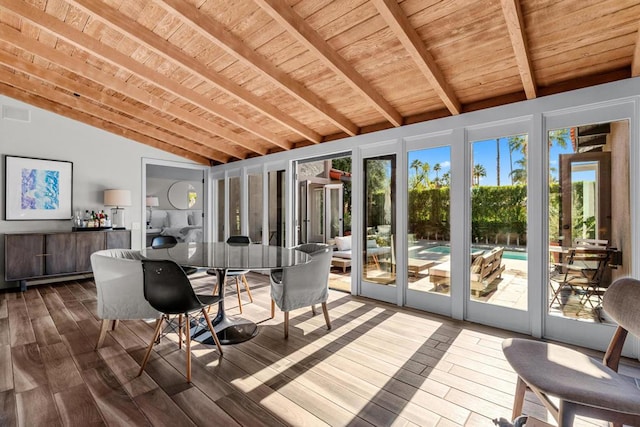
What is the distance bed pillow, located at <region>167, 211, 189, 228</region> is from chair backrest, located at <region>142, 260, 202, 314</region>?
7.19 m

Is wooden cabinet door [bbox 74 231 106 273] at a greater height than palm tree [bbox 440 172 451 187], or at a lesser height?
lesser

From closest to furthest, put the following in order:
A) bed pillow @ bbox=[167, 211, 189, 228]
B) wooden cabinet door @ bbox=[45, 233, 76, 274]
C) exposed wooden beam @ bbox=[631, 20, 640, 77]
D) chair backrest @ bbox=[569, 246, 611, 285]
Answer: exposed wooden beam @ bbox=[631, 20, 640, 77], chair backrest @ bbox=[569, 246, 611, 285], wooden cabinet door @ bbox=[45, 233, 76, 274], bed pillow @ bbox=[167, 211, 189, 228]

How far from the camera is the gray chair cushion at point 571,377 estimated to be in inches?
45.2

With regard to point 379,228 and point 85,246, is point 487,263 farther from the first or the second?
point 85,246

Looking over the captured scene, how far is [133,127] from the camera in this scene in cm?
503

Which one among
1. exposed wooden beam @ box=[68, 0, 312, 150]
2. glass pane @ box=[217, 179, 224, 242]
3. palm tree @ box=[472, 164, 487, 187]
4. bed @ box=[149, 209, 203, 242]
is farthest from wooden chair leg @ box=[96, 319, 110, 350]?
bed @ box=[149, 209, 203, 242]

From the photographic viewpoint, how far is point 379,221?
421 centimetres

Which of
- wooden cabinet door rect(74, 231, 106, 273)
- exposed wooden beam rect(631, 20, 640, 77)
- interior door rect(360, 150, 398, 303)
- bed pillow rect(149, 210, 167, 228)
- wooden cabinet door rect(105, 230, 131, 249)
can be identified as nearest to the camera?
exposed wooden beam rect(631, 20, 640, 77)

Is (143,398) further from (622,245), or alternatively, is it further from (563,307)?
(622,245)

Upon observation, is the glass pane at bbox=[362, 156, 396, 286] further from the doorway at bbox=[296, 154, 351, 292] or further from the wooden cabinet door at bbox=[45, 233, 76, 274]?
the wooden cabinet door at bbox=[45, 233, 76, 274]

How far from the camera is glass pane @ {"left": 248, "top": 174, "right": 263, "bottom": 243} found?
5.94 m

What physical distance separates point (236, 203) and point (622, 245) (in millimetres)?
5707

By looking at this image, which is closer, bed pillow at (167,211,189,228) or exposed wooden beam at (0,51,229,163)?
exposed wooden beam at (0,51,229,163)

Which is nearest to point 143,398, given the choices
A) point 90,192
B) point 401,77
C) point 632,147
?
point 401,77
